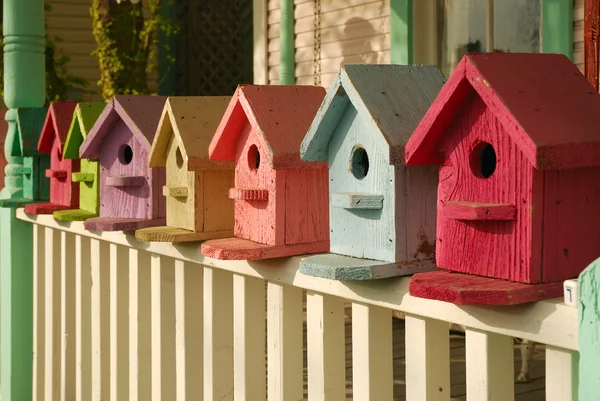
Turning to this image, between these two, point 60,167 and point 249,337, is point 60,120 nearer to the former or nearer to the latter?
point 60,167

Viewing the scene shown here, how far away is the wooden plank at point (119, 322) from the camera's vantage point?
9.86ft

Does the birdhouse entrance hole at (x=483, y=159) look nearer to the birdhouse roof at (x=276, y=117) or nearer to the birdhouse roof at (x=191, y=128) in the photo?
the birdhouse roof at (x=276, y=117)

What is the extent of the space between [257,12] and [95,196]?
5.68 meters

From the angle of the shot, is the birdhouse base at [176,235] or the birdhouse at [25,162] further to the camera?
the birdhouse at [25,162]

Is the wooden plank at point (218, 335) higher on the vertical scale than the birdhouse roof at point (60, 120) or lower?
lower

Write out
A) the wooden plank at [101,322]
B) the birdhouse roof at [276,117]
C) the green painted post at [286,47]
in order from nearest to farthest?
the birdhouse roof at [276,117]
the wooden plank at [101,322]
the green painted post at [286,47]

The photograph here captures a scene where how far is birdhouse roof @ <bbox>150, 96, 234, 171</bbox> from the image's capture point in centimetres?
231

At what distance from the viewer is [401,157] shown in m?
1.67

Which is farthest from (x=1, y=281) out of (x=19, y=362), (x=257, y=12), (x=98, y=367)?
(x=257, y=12)

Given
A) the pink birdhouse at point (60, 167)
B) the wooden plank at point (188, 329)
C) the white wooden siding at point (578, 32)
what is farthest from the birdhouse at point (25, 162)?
the white wooden siding at point (578, 32)

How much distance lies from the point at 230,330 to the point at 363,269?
0.86 m

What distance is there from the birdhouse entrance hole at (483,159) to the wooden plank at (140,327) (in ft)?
4.73

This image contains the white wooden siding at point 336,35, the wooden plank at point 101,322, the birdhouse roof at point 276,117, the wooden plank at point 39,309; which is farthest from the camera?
the white wooden siding at point 336,35

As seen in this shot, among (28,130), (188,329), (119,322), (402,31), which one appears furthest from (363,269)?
(402,31)
